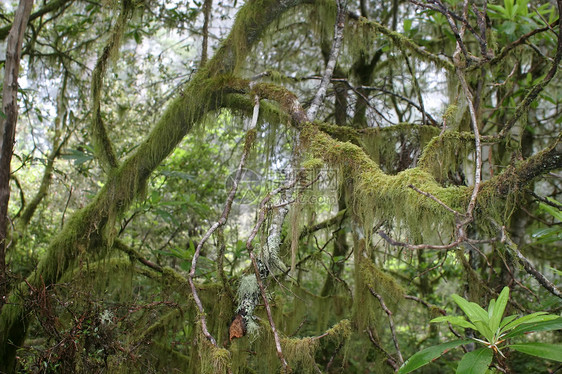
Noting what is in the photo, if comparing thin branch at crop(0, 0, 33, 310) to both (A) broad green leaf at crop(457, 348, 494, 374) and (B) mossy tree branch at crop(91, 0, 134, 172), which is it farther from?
(A) broad green leaf at crop(457, 348, 494, 374)

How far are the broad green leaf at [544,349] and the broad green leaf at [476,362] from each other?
0.11 m

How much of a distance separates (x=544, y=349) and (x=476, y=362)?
0.22m

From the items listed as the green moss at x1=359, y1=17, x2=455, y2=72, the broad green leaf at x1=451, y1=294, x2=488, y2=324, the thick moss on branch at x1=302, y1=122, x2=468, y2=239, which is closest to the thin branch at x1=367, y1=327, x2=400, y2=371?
the thick moss on branch at x1=302, y1=122, x2=468, y2=239

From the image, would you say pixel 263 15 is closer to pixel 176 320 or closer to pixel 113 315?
pixel 113 315

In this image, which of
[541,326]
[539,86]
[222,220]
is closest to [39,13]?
[222,220]

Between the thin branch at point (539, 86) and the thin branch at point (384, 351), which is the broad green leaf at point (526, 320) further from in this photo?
the thin branch at point (384, 351)

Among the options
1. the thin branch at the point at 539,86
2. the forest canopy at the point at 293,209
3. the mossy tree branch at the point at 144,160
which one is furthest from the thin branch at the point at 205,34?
the thin branch at the point at 539,86

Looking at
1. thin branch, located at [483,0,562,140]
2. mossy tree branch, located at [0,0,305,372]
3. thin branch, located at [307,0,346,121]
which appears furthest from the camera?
mossy tree branch, located at [0,0,305,372]

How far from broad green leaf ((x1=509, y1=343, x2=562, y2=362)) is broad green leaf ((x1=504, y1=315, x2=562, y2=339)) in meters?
0.05

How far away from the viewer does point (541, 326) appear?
152cm

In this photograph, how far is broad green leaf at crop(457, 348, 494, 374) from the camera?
4.80ft

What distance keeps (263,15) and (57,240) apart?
7.70 ft

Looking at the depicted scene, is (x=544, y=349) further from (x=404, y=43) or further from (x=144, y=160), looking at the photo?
(x=144, y=160)

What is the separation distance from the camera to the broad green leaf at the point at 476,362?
1.46m
